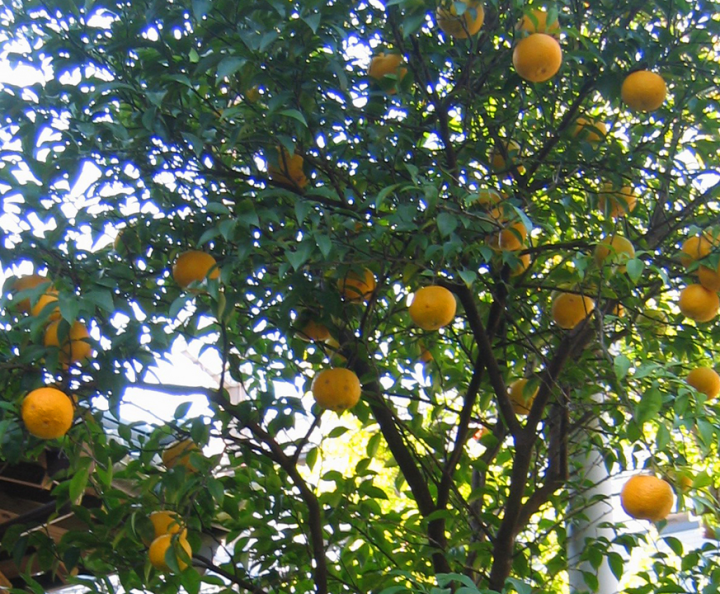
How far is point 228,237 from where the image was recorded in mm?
1703

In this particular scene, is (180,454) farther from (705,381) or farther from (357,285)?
(705,381)

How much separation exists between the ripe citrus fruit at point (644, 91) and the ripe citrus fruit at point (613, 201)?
0.25 meters

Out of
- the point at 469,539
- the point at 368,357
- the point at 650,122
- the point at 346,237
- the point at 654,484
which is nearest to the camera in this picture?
the point at 654,484

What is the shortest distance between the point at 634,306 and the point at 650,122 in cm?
53

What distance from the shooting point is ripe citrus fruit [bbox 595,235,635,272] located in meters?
1.82

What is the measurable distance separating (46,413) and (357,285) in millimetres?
788

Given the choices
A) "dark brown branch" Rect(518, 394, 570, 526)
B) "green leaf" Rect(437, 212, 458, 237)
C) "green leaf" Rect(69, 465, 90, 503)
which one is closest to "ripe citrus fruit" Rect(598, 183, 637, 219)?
"dark brown branch" Rect(518, 394, 570, 526)

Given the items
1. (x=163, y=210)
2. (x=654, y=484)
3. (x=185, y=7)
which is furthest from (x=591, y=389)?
(x=185, y=7)

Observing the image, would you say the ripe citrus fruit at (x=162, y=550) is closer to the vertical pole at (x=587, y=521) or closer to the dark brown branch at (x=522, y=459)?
the dark brown branch at (x=522, y=459)

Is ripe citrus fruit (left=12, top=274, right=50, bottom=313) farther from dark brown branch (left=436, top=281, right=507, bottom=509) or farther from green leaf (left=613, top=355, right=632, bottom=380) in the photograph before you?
green leaf (left=613, top=355, right=632, bottom=380)

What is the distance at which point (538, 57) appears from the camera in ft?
6.20

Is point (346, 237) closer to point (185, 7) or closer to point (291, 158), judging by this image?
point (291, 158)

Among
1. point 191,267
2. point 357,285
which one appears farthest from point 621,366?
point 191,267

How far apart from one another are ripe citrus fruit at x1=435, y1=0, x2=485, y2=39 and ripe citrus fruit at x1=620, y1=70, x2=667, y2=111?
409 millimetres
